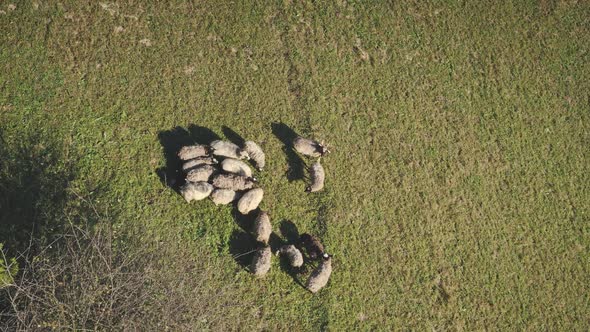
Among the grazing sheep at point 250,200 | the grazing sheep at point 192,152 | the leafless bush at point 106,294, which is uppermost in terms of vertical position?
the leafless bush at point 106,294

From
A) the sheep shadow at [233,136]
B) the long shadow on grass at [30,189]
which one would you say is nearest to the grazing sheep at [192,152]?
the sheep shadow at [233,136]

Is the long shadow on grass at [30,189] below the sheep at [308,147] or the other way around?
below

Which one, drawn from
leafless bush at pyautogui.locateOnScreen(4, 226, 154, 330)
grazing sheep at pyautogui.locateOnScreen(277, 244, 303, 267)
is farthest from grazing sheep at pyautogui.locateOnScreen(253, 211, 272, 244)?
leafless bush at pyautogui.locateOnScreen(4, 226, 154, 330)

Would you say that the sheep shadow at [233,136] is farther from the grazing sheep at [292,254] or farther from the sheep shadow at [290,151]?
the grazing sheep at [292,254]

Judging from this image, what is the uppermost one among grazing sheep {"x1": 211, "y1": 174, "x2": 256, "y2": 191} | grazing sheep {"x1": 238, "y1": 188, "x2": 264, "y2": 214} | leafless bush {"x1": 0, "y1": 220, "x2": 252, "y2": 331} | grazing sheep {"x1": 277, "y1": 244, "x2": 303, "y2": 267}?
leafless bush {"x1": 0, "y1": 220, "x2": 252, "y2": 331}

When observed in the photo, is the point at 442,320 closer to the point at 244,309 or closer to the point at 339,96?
the point at 244,309

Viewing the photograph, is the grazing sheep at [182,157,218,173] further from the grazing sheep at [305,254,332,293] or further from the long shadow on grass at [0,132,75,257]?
the grazing sheep at [305,254,332,293]
